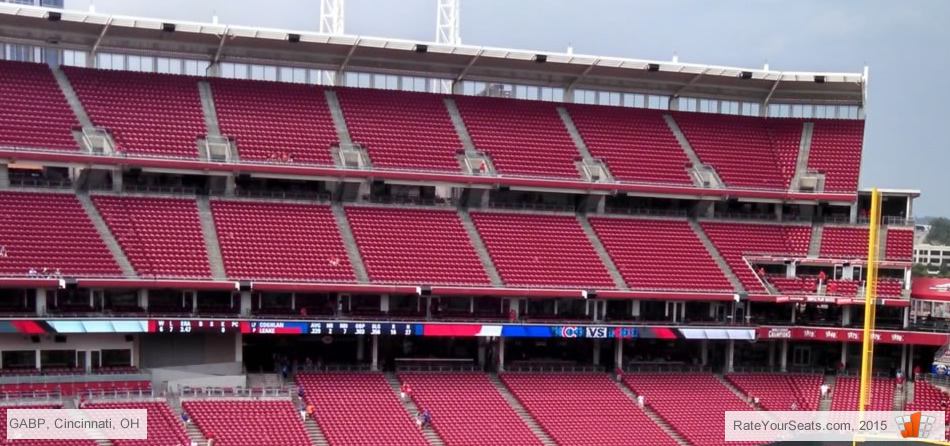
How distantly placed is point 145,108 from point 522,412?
21.7 m

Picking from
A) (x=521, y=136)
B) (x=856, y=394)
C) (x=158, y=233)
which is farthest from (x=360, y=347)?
(x=856, y=394)

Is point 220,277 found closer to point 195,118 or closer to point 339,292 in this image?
point 339,292

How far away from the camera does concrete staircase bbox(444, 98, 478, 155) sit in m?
54.6

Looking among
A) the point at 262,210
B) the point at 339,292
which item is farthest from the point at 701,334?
the point at 262,210

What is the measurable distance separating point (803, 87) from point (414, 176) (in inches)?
884

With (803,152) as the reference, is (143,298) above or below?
below

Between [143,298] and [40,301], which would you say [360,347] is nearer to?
[143,298]

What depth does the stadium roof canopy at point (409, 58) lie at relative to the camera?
163ft

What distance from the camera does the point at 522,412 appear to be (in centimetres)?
4506

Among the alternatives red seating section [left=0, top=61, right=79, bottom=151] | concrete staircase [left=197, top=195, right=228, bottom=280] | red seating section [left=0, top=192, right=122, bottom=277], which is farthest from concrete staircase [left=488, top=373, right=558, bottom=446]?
red seating section [left=0, top=61, right=79, bottom=151]

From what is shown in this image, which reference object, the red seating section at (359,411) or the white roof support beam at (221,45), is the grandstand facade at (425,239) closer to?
the red seating section at (359,411)

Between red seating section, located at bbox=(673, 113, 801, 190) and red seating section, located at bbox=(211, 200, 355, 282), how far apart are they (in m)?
20.5

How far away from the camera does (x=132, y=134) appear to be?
49.0 meters

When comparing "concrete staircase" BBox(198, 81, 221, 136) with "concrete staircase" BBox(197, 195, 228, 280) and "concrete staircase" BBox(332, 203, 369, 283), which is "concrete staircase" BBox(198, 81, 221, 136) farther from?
"concrete staircase" BBox(332, 203, 369, 283)
